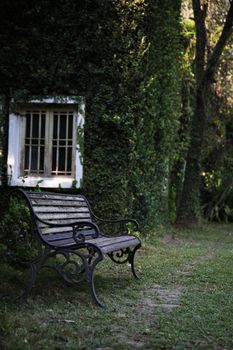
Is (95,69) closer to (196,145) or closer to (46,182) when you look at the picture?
(46,182)

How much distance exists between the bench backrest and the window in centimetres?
283

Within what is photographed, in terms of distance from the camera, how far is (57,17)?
32.5 feet

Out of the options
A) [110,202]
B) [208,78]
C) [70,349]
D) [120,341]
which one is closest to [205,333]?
[120,341]

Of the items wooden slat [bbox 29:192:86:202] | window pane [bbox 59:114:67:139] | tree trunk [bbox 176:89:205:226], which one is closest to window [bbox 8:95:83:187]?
window pane [bbox 59:114:67:139]

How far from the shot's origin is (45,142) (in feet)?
33.7

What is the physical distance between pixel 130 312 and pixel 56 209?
1669mm

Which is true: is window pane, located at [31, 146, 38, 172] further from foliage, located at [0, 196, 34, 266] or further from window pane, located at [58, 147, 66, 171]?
foliage, located at [0, 196, 34, 266]

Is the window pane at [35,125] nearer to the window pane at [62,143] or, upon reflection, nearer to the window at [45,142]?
the window at [45,142]

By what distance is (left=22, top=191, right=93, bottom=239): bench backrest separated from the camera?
5.91m

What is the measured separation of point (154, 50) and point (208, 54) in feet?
22.3

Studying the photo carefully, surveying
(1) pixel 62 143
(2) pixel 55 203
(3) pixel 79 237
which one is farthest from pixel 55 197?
(1) pixel 62 143

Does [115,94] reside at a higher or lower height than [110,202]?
higher

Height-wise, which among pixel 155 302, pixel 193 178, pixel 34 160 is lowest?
pixel 155 302

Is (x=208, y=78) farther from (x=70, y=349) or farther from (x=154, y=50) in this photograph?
(x=70, y=349)
